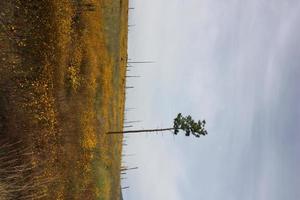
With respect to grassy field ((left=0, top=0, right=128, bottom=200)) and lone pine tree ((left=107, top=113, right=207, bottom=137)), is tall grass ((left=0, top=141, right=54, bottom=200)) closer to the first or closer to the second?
grassy field ((left=0, top=0, right=128, bottom=200))

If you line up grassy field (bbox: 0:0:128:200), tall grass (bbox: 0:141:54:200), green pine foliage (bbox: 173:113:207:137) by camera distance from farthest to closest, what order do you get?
green pine foliage (bbox: 173:113:207:137) → grassy field (bbox: 0:0:128:200) → tall grass (bbox: 0:141:54:200)

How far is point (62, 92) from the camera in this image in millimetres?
27266

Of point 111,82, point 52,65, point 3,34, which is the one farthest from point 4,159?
point 111,82

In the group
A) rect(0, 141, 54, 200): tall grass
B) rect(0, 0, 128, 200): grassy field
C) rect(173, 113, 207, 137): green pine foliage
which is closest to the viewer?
rect(0, 141, 54, 200): tall grass

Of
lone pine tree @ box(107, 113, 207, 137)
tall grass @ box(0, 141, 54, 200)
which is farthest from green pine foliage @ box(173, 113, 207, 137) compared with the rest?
tall grass @ box(0, 141, 54, 200)

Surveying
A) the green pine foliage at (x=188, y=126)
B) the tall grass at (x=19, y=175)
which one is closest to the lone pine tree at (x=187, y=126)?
the green pine foliage at (x=188, y=126)

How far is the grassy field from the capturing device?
890 inches

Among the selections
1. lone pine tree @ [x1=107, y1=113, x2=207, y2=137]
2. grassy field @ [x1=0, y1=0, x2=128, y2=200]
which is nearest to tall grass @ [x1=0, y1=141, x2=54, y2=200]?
grassy field @ [x1=0, y1=0, x2=128, y2=200]

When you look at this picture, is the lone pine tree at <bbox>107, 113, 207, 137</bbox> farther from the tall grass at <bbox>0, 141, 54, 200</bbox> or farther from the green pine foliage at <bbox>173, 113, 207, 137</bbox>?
the tall grass at <bbox>0, 141, 54, 200</bbox>

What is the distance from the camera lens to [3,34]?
858 inches

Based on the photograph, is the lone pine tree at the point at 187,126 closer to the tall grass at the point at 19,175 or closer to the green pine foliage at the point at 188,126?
the green pine foliage at the point at 188,126

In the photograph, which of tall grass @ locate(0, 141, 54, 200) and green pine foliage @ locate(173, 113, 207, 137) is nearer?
tall grass @ locate(0, 141, 54, 200)

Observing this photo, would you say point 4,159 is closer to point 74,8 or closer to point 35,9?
point 35,9

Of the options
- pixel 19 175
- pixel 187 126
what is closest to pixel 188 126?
pixel 187 126
